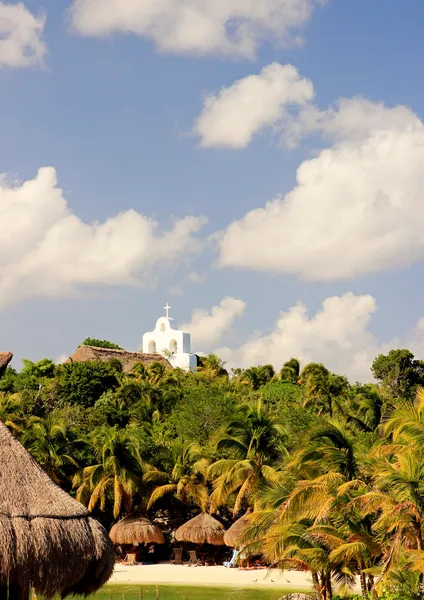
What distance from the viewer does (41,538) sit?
9.70m

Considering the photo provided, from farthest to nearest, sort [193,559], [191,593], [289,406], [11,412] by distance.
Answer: [289,406]
[11,412]
[193,559]
[191,593]

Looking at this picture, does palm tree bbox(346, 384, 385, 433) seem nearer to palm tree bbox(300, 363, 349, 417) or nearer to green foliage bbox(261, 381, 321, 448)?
green foliage bbox(261, 381, 321, 448)

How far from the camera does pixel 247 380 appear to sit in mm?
49219

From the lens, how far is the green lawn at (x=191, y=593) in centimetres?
1959

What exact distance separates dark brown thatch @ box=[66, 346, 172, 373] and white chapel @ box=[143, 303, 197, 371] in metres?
4.26

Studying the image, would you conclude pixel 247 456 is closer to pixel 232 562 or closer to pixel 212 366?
pixel 232 562

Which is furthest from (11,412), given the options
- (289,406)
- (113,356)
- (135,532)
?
(113,356)

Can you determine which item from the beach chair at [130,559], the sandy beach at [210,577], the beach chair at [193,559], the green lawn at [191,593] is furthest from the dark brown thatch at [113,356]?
the green lawn at [191,593]

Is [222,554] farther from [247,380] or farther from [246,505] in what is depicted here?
[247,380]

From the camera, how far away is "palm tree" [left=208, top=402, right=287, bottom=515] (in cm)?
2445

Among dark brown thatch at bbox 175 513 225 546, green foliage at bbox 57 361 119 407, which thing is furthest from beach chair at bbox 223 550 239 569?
green foliage at bbox 57 361 119 407

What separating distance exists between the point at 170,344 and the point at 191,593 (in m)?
43.5

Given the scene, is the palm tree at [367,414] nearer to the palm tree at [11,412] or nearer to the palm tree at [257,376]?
the palm tree at [11,412]

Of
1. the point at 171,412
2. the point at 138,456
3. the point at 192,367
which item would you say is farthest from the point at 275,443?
the point at 192,367
